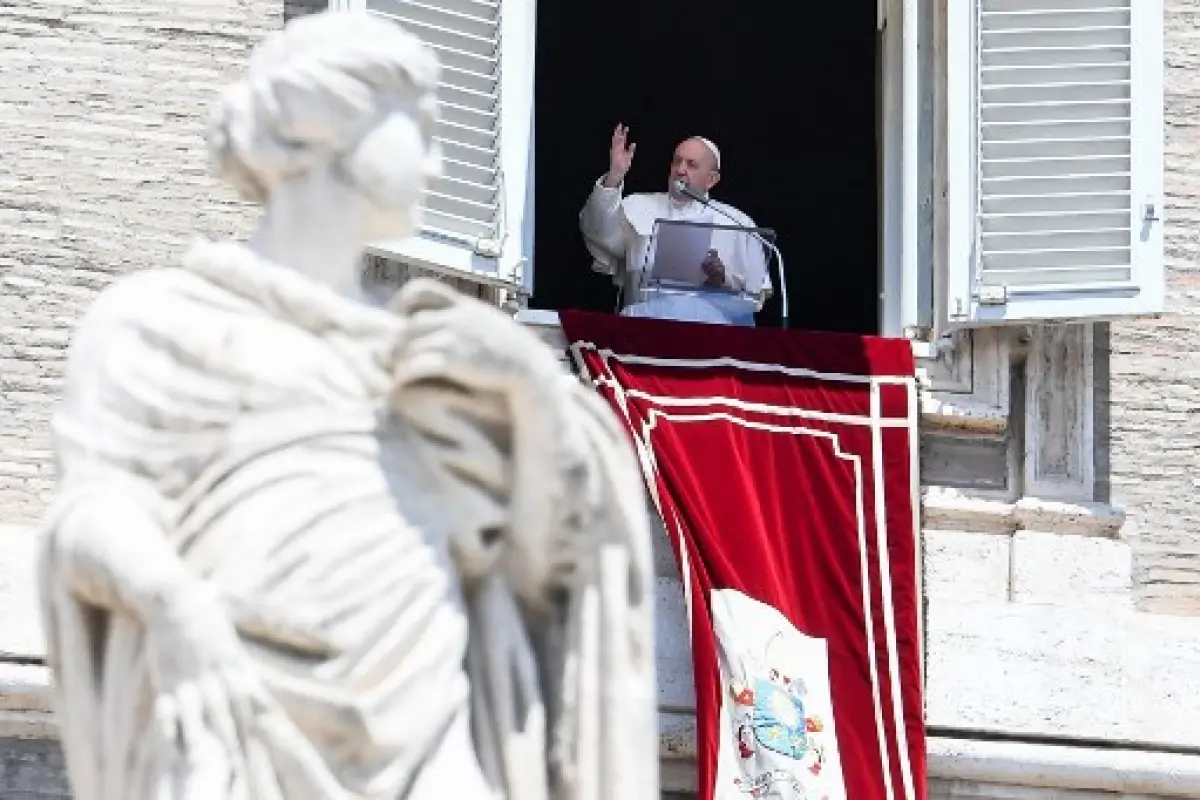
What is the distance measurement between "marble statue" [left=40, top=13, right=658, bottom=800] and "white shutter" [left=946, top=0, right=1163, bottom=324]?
6.36m

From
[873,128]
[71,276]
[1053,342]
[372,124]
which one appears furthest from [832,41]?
[372,124]

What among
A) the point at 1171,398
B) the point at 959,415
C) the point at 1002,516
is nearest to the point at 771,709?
the point at 1002,516

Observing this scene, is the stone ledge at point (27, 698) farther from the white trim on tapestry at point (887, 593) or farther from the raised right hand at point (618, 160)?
the raised right hand at point (618, 160)

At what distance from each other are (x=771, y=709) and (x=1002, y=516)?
97 cm

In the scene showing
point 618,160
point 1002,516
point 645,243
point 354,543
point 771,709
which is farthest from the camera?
point 618,160

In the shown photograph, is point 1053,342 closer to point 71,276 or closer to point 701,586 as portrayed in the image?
point 701,586

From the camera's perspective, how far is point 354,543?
6.70 meters

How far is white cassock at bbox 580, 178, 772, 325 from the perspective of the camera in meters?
13.7

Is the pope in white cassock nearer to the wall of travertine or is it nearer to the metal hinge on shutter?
the metal hinge on shutter

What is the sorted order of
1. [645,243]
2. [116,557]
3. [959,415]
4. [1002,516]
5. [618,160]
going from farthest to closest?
[618,160] → [645,243] → [959,415] → [1002,516] → [116,557]

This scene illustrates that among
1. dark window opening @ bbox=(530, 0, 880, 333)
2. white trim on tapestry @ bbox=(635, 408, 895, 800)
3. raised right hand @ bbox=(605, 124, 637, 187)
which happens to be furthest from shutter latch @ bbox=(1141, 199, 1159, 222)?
dark window opening @ bbox=(530, 0, 880, 333)

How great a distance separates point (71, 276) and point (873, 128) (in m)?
5.19

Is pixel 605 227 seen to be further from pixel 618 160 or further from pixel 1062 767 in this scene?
pixel 1062 767

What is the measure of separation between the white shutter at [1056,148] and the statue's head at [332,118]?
20.6 feet
